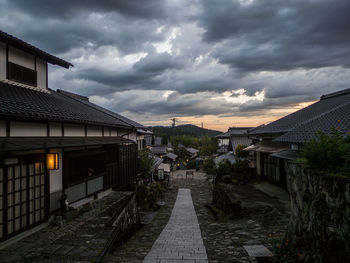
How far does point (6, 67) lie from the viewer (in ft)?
30.1

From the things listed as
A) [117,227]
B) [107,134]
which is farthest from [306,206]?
[107,134]

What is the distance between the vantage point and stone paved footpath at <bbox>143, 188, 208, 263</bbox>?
664 centimetres

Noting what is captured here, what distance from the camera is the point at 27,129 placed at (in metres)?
7.25

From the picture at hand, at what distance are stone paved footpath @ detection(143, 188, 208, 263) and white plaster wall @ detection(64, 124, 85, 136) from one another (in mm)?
5915

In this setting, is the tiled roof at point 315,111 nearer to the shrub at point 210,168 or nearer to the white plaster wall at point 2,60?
the shrub at point 210,168

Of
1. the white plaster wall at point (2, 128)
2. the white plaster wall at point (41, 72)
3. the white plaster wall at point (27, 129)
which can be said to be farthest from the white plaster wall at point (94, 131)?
the white plaster wall at point (2, 128)

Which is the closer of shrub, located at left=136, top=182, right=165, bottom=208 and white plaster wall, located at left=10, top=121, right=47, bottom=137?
white plaster wall, located at left=10, top=121, right=47, bottom=137

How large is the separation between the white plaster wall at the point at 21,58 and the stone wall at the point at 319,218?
38.6 ft

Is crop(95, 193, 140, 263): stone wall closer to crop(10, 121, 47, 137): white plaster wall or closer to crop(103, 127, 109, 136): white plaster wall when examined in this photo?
crop(103, 127, 109, 136): white plaster wall

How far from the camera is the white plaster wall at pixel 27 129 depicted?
6.75 meters

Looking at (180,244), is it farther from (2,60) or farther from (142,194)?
(2,60)

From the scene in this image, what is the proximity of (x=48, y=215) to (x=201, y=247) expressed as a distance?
19.3 ft

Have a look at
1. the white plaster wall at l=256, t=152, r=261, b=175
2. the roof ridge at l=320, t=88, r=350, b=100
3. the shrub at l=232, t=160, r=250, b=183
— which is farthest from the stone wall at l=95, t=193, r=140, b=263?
the roof ridge at l=320, t=88, r=350, b=100

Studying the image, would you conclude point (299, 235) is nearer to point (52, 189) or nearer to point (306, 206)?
point (306, 206)
